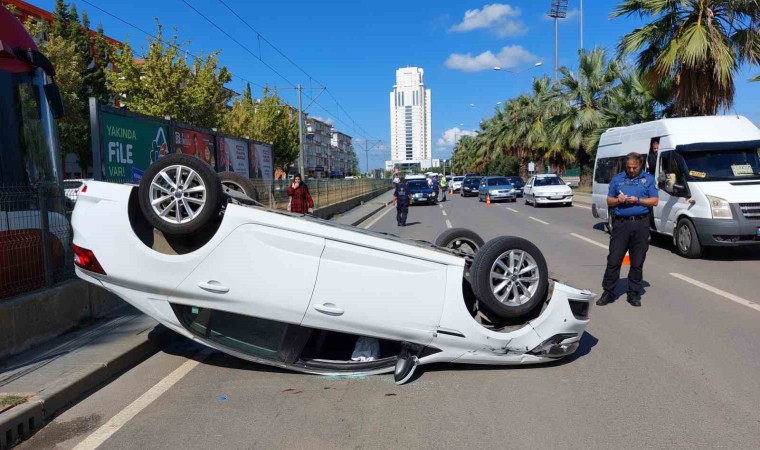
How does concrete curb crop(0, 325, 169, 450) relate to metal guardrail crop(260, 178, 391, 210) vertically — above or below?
below

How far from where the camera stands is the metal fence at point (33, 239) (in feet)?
18.7

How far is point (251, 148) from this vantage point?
17766 millimetres

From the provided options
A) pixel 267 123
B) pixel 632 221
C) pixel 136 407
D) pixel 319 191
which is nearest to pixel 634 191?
pixel 632 221

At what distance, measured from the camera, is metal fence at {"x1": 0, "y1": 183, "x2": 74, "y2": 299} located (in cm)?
569

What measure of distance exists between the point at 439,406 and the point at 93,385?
2.85 m

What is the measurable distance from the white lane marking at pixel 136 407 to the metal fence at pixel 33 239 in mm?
1830

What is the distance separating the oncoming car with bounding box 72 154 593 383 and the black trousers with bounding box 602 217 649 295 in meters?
2.59

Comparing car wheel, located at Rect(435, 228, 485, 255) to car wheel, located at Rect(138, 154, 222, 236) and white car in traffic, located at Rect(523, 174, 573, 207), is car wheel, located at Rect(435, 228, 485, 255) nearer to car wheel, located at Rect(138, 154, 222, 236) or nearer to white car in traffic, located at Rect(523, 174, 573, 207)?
car wheel, located at Rect(138, 154, 222, 236)

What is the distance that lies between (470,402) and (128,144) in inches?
298

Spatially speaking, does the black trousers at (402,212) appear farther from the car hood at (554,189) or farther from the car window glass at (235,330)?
the car window glass at (235,330)

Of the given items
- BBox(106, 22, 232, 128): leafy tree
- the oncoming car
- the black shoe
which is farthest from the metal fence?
BBox(106, 22, 232, 128): leafy tree

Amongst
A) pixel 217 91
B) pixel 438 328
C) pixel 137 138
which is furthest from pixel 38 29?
pixel 438 328

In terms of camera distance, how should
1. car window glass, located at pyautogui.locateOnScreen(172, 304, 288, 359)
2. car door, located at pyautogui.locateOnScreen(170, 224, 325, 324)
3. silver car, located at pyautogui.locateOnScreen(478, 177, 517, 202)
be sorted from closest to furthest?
car door, located at pyautogui.locateOnScreen(170, 224, 325, 324)
car window glass, located at pyautogui.locateOnScreen(172, 304, 288, 359)
silver car, located at pyautogui.locateOnScreen(478, 177, 517, 202)

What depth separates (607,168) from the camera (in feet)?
50.8
